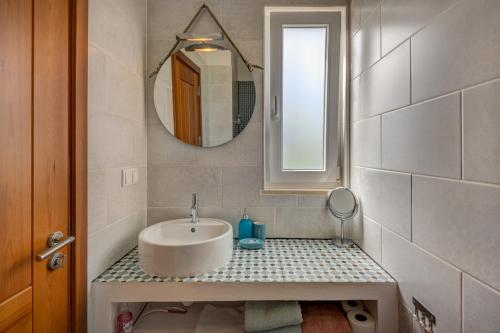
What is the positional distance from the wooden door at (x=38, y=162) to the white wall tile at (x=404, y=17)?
46.6 inches

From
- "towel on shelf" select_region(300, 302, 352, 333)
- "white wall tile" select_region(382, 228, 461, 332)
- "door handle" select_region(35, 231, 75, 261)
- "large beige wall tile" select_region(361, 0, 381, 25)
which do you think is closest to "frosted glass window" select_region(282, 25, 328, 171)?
"large beige wall tile" select_region(361, 0, 381, 25)

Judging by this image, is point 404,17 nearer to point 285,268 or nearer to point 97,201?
point 285,268

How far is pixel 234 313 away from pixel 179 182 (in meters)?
0.77

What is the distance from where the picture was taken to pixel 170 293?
39.3 inches

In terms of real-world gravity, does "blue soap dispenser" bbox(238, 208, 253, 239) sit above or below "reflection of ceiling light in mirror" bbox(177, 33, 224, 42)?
below

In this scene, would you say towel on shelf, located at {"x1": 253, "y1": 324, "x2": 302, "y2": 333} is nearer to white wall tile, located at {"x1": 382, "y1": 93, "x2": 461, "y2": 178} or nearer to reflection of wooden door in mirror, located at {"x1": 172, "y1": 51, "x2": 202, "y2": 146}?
white wall tile, located at {"x1": 382, "y1": 93, "x2": 461, "y2": 178}

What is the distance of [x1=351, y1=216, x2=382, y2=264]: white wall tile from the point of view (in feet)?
3.75

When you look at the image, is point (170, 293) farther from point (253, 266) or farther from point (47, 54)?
point (47, 54)

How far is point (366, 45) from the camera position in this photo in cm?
126

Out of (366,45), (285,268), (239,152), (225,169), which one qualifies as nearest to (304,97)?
(366,45)

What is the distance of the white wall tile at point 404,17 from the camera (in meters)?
0.78

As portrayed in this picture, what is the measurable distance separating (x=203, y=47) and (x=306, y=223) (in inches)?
47.7

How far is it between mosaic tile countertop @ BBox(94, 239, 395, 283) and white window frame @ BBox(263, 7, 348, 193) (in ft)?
1.23

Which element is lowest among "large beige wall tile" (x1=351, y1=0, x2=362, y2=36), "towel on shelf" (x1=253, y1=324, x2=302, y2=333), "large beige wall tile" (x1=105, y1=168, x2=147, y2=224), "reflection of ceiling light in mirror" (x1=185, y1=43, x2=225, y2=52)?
"towel on shelf" (x1=253, y1=324, x2=302, y2=333)
